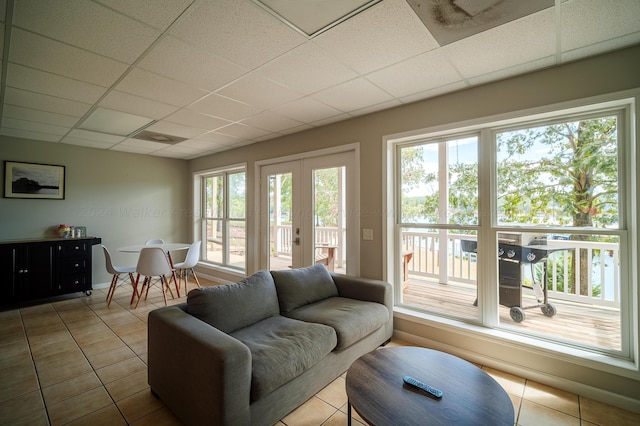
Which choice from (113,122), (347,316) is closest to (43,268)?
(113,122)

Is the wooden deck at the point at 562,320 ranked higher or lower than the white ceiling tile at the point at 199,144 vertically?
lower

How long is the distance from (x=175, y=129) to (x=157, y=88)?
1.37 metres

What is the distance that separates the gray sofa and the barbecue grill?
44.7 inches

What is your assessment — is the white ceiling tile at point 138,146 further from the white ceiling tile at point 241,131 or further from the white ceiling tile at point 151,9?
the white ceiling tile at point 151,9

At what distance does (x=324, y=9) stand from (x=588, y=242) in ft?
8.94

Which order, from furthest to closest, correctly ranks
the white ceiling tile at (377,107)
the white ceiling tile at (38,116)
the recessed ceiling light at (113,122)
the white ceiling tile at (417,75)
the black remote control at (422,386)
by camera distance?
the recessed ceiling light at (113,122)
the white ceiling tile at (38,116)
the white ceiling tile at (377,107)
the white ceiling tile at (417,75)
the black remote control at (422,386)

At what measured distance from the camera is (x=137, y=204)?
5.41 m

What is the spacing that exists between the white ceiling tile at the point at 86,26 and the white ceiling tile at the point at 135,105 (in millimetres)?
848

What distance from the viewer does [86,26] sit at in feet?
5.57

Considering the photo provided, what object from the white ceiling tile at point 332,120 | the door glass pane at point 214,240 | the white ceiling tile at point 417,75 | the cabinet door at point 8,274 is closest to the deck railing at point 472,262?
the white ceiling tile at point 332,120

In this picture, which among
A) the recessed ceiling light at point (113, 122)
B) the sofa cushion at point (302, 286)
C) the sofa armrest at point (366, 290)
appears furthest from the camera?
the recessed ceiling light at point (113, 122)

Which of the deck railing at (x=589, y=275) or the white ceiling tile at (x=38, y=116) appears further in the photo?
the white ceiling tile at (x=38, y=116)

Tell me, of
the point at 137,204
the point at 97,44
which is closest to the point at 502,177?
the point at 97,44

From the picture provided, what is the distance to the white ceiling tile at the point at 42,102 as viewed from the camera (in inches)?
105
